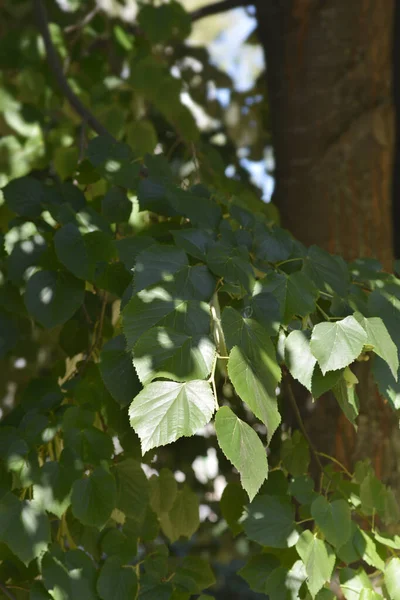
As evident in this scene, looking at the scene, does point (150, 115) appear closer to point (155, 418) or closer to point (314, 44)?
point (314, 44)

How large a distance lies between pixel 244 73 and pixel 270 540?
4.33m

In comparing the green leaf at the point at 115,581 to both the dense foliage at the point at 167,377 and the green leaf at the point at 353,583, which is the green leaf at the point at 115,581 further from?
the green leaf at the point at 353,583

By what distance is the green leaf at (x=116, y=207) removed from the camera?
4.65ft

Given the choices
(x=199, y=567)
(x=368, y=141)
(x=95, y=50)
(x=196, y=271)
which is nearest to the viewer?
(x=196, y=271)

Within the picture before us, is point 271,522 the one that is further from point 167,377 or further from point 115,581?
point 167,377

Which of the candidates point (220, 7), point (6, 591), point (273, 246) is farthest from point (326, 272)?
point (220, 7)

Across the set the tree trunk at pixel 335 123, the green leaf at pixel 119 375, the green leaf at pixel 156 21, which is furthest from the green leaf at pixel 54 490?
the green leaf at pixel 156 21

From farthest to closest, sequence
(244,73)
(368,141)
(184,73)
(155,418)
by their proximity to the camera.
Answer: (244,73) < (184,73) < (368,141) < (155,418)

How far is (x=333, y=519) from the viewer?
47.8 inches

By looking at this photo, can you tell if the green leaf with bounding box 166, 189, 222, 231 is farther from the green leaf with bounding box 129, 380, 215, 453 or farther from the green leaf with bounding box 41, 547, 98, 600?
the green leaf with bounding box 41, 547, 98, 600

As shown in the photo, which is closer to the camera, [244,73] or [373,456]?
[373,456]

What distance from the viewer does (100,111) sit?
2.19 m

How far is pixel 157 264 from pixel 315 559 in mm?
520

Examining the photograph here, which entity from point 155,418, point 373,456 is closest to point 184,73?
point 373,456
